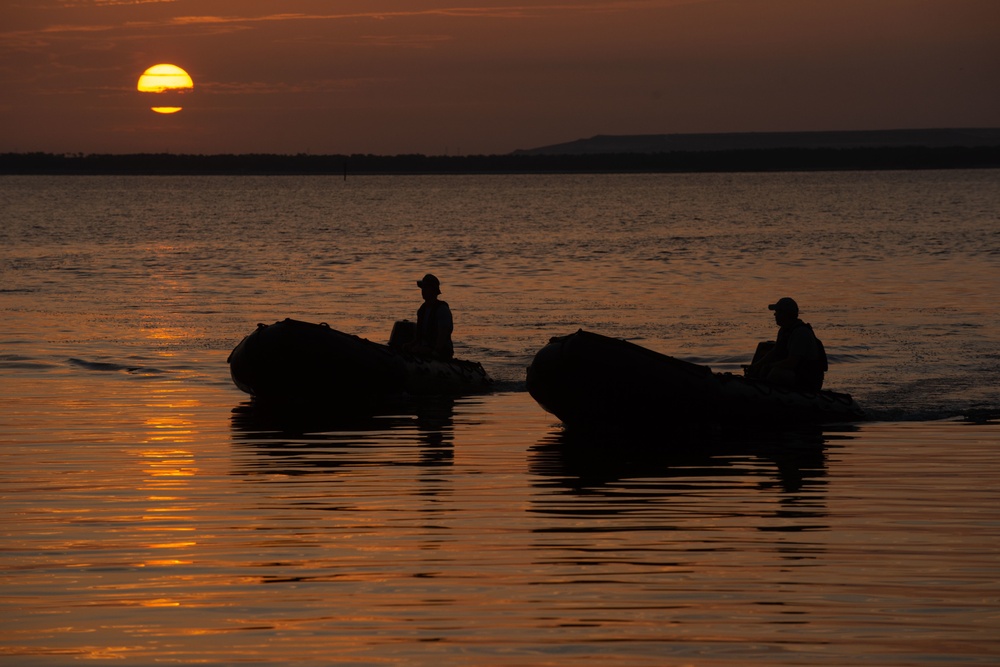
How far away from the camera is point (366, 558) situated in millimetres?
9133

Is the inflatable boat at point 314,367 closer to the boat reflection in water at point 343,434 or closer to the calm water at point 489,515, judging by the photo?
the boat reflection in water at point 343,434

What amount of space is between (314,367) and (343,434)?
2.04 m

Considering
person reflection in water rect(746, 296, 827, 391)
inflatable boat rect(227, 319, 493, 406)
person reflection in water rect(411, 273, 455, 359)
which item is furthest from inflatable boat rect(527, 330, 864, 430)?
person reflection in water rect(411, 273, 455, 359)

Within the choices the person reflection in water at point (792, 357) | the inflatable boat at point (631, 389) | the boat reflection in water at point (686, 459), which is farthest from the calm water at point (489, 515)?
the person reflection in water at point (792, 357)

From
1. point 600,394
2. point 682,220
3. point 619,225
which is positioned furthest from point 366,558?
point 682,220

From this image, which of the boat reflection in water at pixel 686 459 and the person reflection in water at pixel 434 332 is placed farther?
the person reflection in water at pixel 434 332

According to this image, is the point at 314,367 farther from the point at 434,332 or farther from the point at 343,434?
the point at 343,434

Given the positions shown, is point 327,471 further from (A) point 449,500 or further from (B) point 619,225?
(B) point 619,225

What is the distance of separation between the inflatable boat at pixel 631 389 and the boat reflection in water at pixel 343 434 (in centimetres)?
125

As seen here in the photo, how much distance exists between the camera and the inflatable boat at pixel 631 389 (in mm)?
14766

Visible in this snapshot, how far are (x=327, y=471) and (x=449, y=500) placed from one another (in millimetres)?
1798

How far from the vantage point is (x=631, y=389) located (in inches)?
581

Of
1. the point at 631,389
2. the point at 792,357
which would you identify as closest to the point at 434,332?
the point at 631,389

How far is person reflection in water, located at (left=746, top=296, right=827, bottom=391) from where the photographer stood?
49.7 feet
